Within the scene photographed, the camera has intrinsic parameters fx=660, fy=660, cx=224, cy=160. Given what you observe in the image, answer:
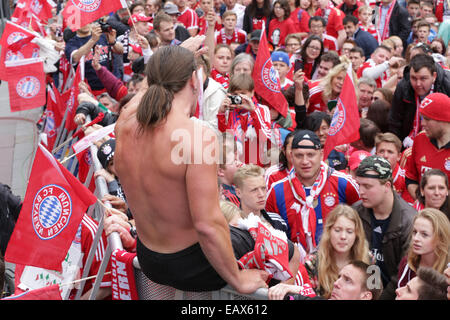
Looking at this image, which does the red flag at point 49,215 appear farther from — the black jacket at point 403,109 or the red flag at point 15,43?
the red flag at point 15,43

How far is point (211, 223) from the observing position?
113 inches

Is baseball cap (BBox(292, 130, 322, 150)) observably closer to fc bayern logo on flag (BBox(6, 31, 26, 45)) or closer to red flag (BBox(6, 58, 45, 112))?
red flag (BBox(6, 58, 45, 112))

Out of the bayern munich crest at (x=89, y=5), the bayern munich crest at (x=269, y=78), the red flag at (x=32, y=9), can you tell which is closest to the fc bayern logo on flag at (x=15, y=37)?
the bayern munich crest at (x=89, y=5)

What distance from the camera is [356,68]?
9070 mm

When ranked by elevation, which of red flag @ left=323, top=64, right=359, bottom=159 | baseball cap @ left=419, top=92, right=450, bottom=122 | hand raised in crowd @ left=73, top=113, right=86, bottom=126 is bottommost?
hand raised in crowd @ left=73, top=113, right=86, bottom=126

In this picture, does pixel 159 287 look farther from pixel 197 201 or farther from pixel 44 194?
pixel 44 194

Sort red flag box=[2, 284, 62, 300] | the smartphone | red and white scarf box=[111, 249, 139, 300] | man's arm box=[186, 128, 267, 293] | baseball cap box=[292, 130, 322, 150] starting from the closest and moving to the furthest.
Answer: man's arm box=[186, 128, 267, 293] → red flag box=[2, 284, 62, 300] → red and white scarf box=[111, 249, 139, 300] → baseball cap box=[292, 130, 322, 150] → the smartphone

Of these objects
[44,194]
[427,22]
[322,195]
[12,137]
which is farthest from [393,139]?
[12,137]

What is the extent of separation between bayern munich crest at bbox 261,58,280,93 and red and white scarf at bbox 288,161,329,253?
2.00 metres

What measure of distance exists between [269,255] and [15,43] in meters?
7.20

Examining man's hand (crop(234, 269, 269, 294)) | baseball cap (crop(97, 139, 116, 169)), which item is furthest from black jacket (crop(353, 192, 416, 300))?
baseball cap (crop(97, 139, 116, 169))

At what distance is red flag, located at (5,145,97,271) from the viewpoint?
406 cm
